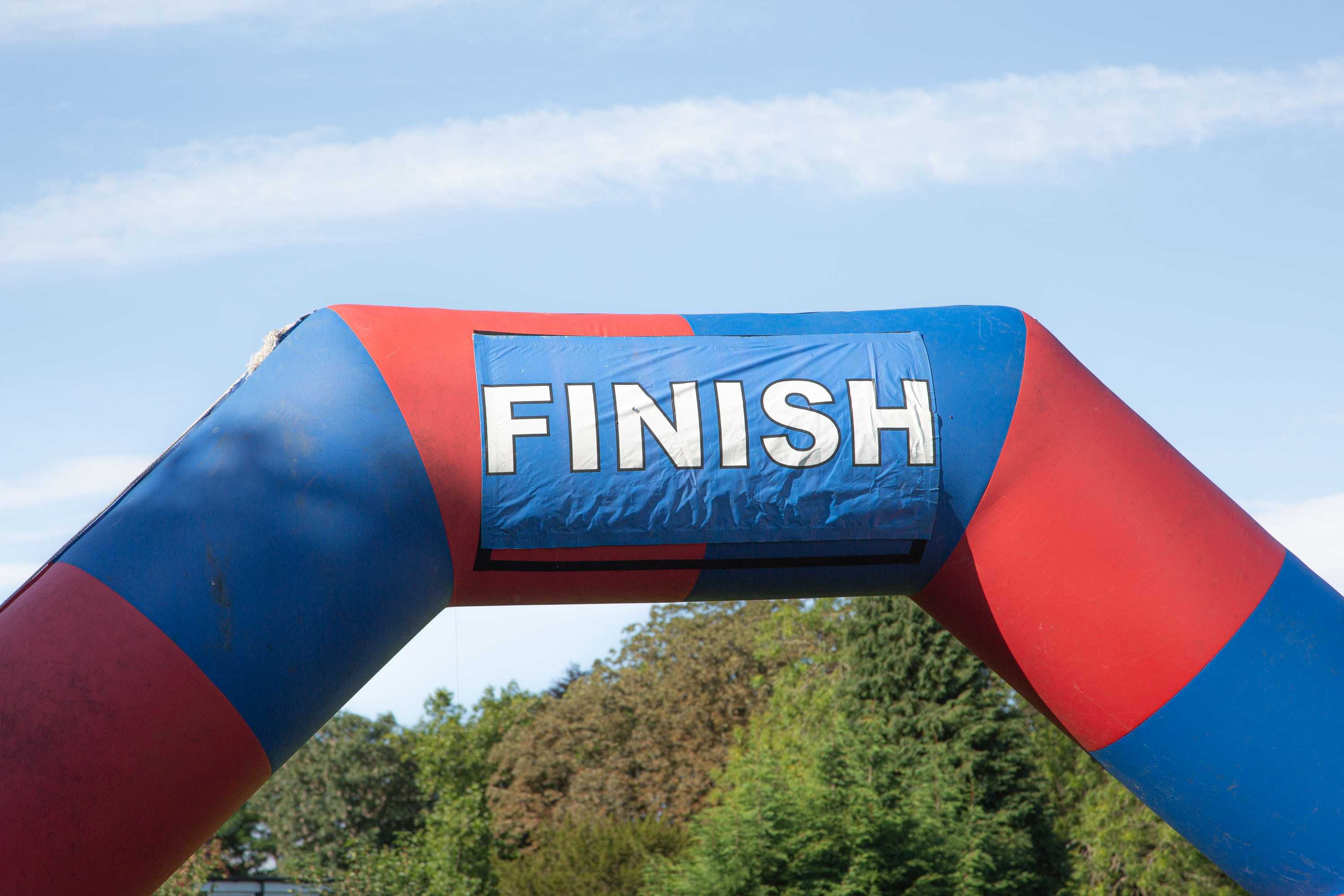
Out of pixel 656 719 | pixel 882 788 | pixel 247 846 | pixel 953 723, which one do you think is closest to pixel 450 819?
pixel 656 719

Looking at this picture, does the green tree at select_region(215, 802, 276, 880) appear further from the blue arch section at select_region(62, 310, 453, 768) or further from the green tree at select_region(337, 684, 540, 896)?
the blue arch section at select_region(62, 310, 453, 768)

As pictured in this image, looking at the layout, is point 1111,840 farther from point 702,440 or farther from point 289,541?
point 289,541

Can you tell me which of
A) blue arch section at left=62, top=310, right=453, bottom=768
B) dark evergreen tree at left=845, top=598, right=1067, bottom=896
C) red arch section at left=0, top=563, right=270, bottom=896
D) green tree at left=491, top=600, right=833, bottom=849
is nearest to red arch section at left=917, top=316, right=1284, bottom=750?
blue arch section at left=62, top=310, right=453, bottom=768

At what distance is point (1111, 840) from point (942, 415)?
1760 centimetres

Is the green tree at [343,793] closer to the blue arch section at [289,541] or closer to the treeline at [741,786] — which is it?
the treeline at [741,786]

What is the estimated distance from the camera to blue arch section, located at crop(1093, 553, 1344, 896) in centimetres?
488

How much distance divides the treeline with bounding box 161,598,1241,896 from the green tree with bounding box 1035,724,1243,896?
0.16 feet

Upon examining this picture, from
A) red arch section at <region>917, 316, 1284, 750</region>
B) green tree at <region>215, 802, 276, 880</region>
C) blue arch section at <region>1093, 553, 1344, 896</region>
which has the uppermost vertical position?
green tree at <region>215, 802, 276, 880</region>

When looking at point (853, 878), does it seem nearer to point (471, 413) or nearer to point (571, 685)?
point (471, 413)

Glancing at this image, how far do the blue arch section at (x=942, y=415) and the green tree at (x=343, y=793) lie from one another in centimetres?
3262

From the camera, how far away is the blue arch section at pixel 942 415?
5.16 meters

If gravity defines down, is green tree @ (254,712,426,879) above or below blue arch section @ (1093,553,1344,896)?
above

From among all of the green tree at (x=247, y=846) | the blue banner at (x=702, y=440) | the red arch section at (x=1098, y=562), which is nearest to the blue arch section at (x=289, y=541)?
the blue banner at (x=702, y=440)

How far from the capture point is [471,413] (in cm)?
482
